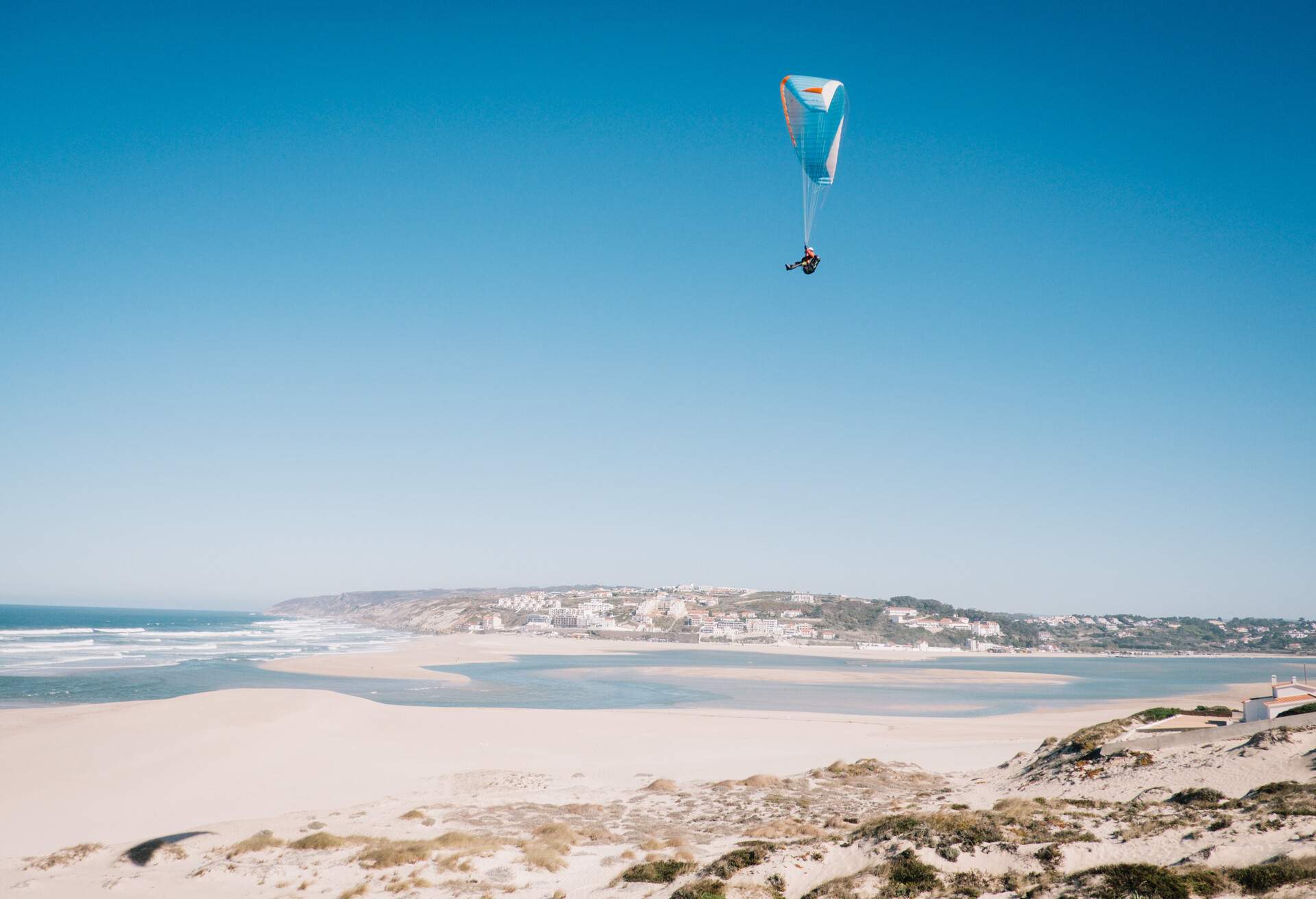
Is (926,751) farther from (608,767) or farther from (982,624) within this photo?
(982,624)

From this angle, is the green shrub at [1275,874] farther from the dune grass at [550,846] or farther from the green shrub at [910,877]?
the dune grass at [550,846]

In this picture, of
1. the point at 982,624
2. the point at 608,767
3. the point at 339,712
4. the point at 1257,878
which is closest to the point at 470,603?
the point at 982,624

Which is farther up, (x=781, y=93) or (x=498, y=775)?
(x=781, y=93)

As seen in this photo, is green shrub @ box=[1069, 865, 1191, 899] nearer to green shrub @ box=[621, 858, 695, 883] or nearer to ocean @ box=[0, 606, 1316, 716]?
green shrub @ box=[621, 858, 695, 883]

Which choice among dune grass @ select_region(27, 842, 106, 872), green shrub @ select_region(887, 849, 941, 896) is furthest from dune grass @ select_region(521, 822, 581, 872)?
dune grass @ select_region(27, 842, 106, 872)

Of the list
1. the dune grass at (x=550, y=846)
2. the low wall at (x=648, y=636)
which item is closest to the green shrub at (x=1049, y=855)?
the dune grass at (x=550, y=846)

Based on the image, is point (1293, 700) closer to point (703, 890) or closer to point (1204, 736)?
point (1204, 736)

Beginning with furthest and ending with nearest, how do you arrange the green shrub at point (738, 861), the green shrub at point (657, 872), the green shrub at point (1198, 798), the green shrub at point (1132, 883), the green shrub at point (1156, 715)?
1. the green shrub at point (1156, 715)
2. the green shrub at point (1198, 798)
3. the green shrub at point (657, 872)
4. the green shrub at point (738, 861)
5. the green shrub at point (1132, 883)
